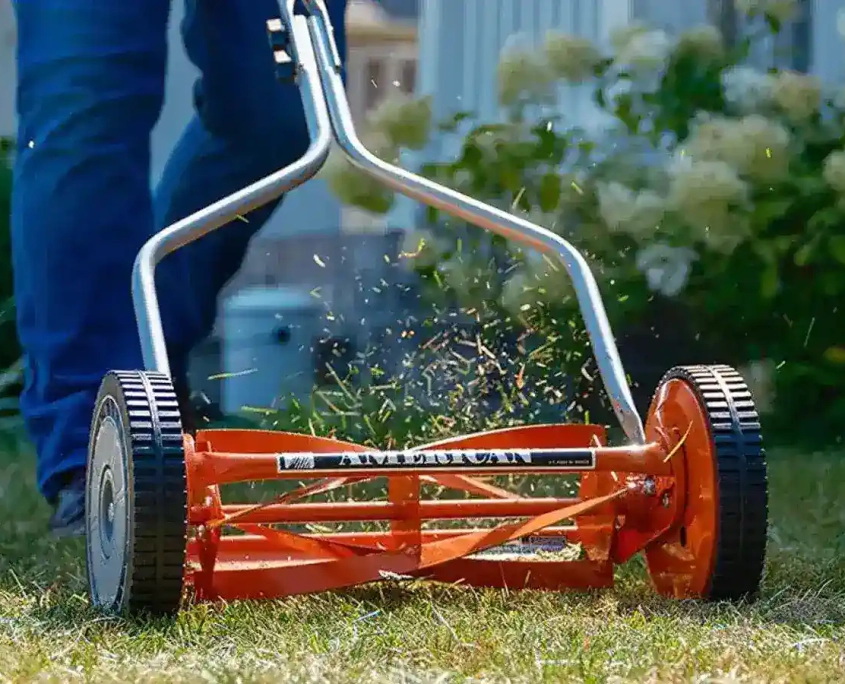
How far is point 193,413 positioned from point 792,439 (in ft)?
4.75

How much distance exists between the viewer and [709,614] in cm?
171

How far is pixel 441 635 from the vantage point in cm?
151

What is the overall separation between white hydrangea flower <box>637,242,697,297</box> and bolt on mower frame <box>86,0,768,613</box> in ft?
5.43

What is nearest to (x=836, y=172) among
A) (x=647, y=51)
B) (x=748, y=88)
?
(x=748, y=88)

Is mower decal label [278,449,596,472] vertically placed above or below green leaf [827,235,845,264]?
above

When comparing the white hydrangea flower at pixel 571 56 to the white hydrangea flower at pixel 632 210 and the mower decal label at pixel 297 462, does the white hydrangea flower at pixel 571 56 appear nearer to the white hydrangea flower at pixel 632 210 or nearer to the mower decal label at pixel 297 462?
the white hydrangea flower at pixel 632 210

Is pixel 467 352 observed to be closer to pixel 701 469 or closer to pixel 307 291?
pixel 307 291

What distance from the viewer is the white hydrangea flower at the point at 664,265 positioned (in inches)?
144

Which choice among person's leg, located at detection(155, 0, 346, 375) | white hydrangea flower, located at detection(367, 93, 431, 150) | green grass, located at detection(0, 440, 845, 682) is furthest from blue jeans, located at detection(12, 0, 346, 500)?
white hydrangea flower, located at detection(367, 93, 431, 150)

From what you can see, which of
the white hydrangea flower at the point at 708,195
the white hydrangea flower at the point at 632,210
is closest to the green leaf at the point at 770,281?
the white hydrangea flower at the point at 708,195

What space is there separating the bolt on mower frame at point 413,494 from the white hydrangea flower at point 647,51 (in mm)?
1834

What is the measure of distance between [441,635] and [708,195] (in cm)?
221

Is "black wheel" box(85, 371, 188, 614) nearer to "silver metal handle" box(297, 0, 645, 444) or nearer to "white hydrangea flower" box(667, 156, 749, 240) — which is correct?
"silver metal handle" box(297, 0, 645, 444)

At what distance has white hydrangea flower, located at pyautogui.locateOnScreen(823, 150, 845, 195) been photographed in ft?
11.4
